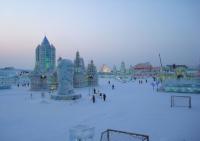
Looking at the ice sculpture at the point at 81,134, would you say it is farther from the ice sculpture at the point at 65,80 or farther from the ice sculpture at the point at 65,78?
the ice sculpture at the point at 65,78

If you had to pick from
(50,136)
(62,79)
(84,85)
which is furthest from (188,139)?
(84,85)

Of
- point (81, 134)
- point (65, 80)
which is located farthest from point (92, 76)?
point (81, 134)

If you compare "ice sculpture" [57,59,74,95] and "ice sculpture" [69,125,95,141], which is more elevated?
"ice sculpture" [57,59,74,95]

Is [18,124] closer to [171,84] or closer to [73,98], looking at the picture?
[73,98]

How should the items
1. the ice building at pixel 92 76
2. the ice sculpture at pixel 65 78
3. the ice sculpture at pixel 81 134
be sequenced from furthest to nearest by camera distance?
the ice building at pixel 92 76
the ice sculpture at pixel 65 78
the ice sculpture at pixel 81 134

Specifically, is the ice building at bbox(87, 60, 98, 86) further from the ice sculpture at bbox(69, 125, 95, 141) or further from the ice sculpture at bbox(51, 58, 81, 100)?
the ice sculpture at bbox(69, 125, 95, 141)

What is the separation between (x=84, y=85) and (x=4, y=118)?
39.7 metres

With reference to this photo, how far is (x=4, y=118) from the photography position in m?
16.8

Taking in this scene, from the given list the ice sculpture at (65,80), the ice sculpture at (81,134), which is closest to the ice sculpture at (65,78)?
the ice sculpture at (65,80)

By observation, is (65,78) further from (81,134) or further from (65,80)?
(81,134)

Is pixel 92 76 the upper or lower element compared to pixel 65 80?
upper

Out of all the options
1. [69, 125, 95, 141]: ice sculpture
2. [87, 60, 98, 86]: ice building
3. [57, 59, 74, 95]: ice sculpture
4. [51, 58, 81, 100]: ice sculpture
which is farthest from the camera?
[87, 60, 98, 86]: ice building

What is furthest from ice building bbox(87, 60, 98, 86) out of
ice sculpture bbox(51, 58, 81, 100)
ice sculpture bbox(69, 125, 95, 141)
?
ice sculpture bbox(69, 125, 95, 141)

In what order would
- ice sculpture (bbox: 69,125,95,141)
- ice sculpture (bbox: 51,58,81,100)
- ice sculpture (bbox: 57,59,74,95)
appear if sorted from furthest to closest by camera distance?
ice sculpture (bbox: 57,59,74,95)
ice sculpture (bbox: 51,58,81,100)
ice sculpture (bbox: 69,125,95,141)
